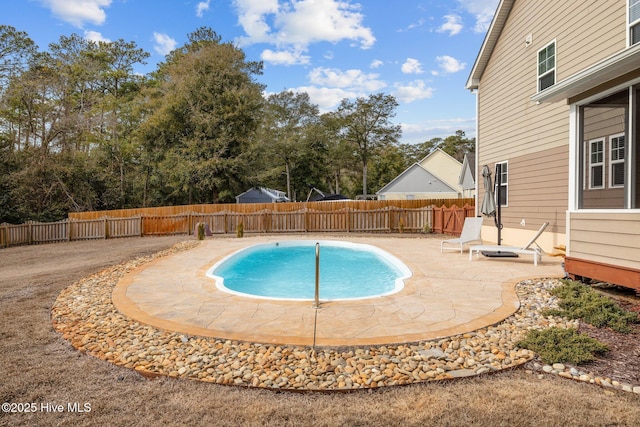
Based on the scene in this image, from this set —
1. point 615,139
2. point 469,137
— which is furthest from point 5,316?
point 469,137

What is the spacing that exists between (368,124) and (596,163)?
1308 inches

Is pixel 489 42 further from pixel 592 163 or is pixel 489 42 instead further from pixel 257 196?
pixel 257 196

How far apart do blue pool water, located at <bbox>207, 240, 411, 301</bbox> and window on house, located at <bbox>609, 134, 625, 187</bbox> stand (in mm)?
4678

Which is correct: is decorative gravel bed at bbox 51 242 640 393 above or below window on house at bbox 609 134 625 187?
below

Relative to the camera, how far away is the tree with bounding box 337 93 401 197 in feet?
129

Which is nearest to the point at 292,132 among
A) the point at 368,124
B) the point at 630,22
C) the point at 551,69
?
the point at 368,124

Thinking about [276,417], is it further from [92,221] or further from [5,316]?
[92,221]

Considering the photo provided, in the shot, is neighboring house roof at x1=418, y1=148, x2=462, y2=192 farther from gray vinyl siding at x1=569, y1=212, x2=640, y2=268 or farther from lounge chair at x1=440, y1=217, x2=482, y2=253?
gray vinyl siding at x1=569, y1=212, x2=640, y2=268

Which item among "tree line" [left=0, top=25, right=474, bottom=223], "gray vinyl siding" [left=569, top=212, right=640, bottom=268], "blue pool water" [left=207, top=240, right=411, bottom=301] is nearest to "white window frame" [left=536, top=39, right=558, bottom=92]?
"gray vinyl siding" [left=569, top=212, right=640, bottom=268]

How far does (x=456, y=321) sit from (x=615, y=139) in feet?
20.8

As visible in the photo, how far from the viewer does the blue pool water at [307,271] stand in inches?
266

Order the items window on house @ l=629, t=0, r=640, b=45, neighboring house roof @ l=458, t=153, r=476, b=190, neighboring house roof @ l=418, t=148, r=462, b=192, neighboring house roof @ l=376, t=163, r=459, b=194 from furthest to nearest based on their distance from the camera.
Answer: neighboring house roof @ l=418, t=148, r=462, b=192
neighboring house roof @ l=376, t=163, r=459, b=194
neighboring house roof @ l=458, t=153, r=476, b=190
window on house @ l=629, t=0, r=640, b=45

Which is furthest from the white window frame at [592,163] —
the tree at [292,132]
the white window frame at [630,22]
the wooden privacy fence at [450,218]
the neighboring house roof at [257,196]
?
the tree at [292,132]

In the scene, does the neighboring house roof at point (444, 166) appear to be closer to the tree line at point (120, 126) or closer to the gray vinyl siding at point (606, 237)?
the tree line at point (120, 126)
